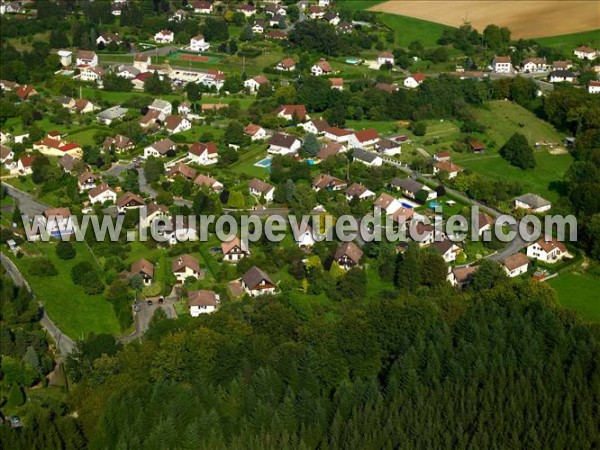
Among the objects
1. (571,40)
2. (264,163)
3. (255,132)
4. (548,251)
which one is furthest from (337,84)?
(548,251)

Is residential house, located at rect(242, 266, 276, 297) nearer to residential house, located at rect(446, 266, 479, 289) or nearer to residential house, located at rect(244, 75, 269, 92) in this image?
residential house, located at rect(446, 266, 479, 289)

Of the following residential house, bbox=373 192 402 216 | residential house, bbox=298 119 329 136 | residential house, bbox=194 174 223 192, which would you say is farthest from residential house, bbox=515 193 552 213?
residential house, bbox=194 174 223 192

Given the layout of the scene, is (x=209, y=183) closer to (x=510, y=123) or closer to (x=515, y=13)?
(x=510, y=123)

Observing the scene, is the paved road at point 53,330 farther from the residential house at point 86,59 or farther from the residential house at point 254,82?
the residential house at point 86,59

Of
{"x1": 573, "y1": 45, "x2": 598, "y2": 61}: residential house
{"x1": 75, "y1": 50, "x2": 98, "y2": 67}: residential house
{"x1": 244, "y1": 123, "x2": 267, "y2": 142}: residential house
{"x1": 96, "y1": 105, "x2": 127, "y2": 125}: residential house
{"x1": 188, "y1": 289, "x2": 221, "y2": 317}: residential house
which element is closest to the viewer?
{"x1": 188, "y1": 289, "x2": 221, "y2": 317}: residential house

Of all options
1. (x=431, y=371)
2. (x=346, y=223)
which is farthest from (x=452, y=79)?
(x=431, y=371)

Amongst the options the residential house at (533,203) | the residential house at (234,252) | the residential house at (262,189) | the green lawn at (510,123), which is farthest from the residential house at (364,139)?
the residential house at (234,252)

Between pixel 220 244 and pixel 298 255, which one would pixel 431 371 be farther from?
pixel 220 244
